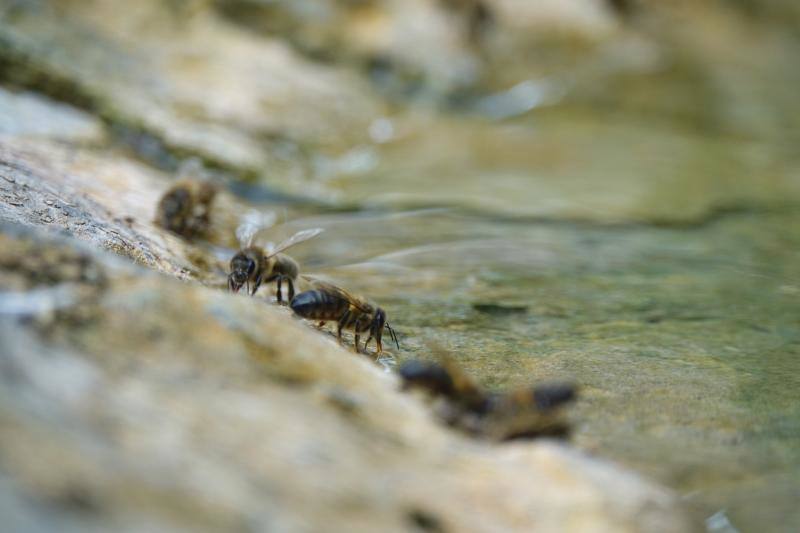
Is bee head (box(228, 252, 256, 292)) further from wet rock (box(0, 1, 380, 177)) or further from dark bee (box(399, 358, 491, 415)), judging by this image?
wet rock (box(0, 1, 380, 177))

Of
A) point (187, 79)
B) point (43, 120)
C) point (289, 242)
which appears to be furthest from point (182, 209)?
point (187, 79)

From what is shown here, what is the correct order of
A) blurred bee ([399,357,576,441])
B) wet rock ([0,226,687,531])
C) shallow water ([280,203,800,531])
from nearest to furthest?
wet rock ([0,226,687,531])
blurred bee ([399,357,576,441])
shallow water ([280,203,800,531])

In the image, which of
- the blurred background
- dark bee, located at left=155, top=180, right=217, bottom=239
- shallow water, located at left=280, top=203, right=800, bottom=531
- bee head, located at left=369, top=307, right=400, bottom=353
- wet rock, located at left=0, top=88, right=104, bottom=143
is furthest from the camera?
wet rock, located at left=0, top=88, right=104, bottom=143

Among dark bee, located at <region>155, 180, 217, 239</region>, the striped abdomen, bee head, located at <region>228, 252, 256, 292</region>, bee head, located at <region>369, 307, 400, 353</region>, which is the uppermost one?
dark bee, located at <region>155, 180, 217, 239</region>

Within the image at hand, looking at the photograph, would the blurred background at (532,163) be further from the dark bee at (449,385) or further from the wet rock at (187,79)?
the dark bee at (449,385)

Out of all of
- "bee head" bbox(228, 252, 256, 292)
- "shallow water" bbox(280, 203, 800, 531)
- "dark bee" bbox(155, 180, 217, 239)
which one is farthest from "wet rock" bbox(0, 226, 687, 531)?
"dark bee" bbox(155, 180, 217, 239)

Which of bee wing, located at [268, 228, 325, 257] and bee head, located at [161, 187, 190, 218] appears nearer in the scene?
bee wing, located at [268, 228, 325, 257]

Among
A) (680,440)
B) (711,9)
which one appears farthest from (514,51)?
(680,440)
